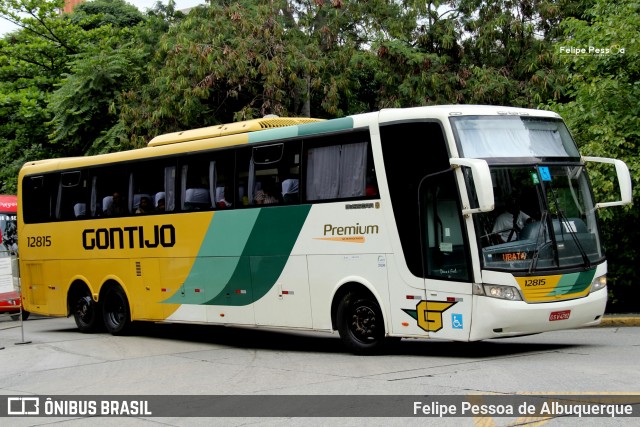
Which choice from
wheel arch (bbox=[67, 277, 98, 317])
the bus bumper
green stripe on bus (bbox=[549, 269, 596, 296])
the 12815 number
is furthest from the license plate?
the 12815 number

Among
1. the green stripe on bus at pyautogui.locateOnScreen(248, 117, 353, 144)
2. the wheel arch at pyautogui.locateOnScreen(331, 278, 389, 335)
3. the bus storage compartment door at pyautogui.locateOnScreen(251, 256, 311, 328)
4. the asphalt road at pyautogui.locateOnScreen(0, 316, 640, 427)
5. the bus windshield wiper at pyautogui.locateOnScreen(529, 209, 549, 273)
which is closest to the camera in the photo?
the asphalt road at pyautogui.locateOnScreen(0, 316, 640, 427)

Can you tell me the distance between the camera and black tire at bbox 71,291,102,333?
62.7 ft

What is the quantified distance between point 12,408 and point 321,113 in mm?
17261

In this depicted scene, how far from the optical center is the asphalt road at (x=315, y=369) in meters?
9.15

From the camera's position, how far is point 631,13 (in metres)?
17.9

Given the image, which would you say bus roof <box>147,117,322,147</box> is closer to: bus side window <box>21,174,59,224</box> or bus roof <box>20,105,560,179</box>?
bus roof <box>20,105,560,179</box>

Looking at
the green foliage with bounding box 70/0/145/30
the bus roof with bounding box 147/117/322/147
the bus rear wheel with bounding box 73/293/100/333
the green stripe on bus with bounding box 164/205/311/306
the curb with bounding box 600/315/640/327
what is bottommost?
the curb with bounding box 600/315/640/327

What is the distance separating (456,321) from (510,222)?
147 cm

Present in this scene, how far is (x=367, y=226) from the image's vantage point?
42.5 feet

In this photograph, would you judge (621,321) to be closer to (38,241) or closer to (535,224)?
(535,224)

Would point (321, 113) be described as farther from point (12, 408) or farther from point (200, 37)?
point (12, 408)

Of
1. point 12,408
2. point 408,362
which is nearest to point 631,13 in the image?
point 408,362

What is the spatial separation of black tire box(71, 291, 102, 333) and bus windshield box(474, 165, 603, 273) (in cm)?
1036

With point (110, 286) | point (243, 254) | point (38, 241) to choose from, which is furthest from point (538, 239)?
point (38, 241)
